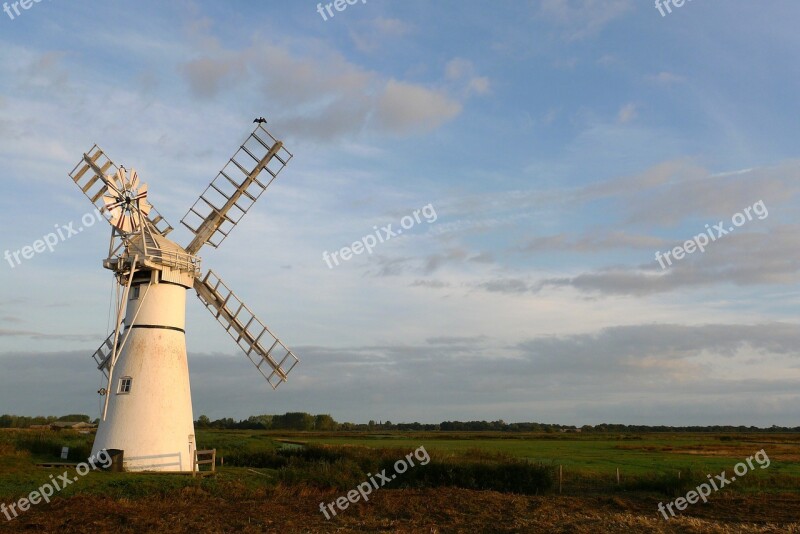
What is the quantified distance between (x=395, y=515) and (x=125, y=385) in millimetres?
11586

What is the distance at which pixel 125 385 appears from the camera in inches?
981

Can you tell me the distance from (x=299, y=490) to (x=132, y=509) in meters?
7.75

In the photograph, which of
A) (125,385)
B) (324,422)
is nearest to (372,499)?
(125,385)

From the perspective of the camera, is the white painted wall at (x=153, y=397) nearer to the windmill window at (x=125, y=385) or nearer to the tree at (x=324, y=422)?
the windmill window at (x=125, y=385)

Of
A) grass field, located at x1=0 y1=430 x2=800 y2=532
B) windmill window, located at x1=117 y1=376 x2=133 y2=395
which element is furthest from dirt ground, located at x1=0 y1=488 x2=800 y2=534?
windmill window, located at x1=117 y1=376 x2=133 y2=395

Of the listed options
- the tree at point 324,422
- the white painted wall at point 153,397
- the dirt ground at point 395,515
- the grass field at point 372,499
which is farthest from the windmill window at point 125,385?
the tree at point 324,422

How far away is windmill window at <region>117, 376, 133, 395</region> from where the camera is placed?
81.5ft

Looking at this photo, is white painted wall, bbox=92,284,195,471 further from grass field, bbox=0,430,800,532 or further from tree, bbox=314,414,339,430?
tree, bbox=314,414,339,430

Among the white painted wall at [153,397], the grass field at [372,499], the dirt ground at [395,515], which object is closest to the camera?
the dirt ground at [395,515]

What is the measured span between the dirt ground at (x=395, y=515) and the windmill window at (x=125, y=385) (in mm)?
4944

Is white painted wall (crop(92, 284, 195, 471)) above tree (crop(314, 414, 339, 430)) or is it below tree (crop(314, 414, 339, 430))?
above

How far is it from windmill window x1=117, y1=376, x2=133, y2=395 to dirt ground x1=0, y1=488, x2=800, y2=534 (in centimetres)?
494

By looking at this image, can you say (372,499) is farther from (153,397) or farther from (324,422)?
(324,422)

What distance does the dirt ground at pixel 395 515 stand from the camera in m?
17.1
